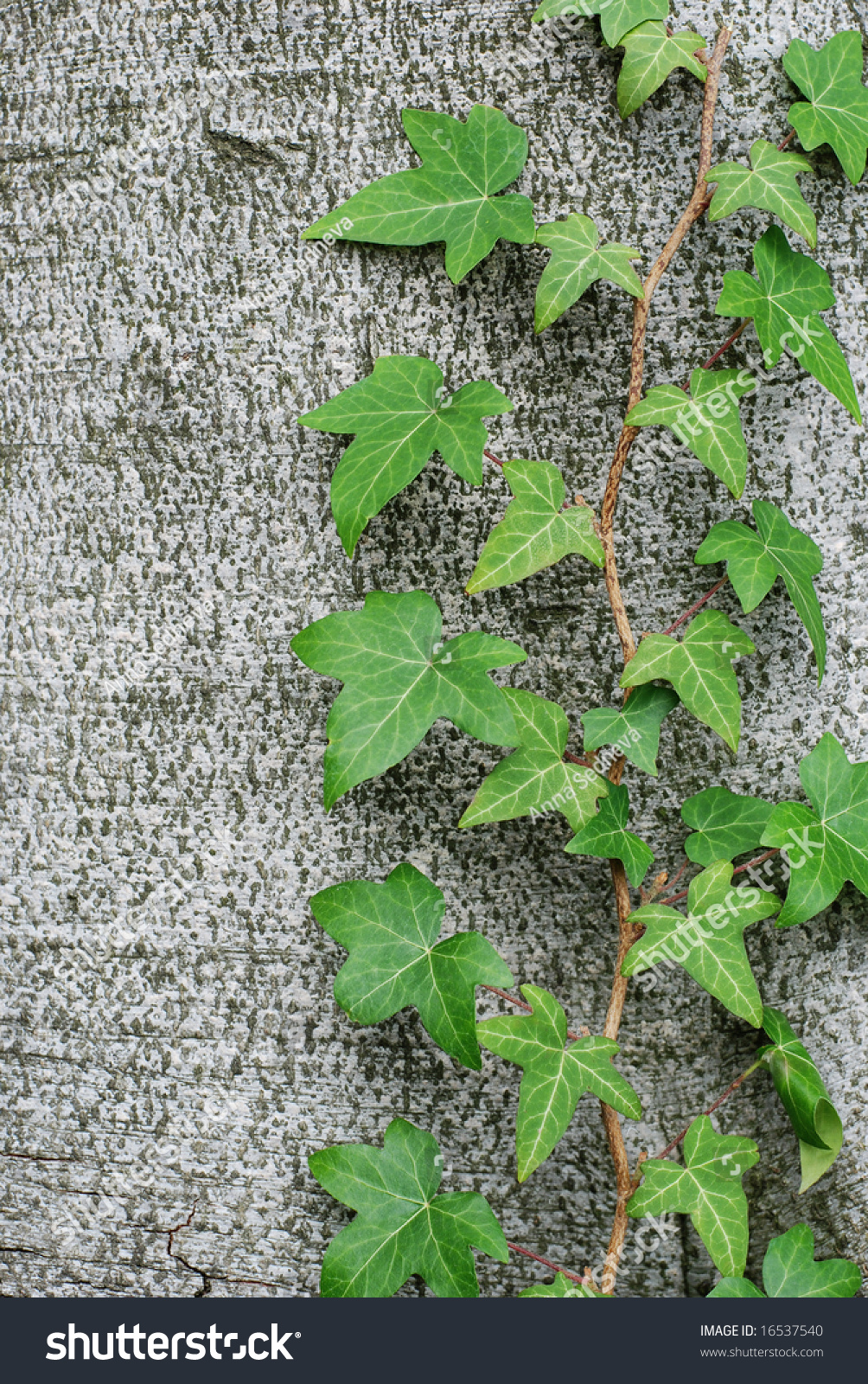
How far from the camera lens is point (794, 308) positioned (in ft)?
2.78

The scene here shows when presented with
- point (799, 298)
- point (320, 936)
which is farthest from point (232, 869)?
point (799, 298)

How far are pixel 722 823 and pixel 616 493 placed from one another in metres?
0.37

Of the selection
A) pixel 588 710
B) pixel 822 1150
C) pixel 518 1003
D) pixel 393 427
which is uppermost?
pixel 393 427

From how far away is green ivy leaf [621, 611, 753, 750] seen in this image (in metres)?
0.79

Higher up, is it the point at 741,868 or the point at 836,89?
the point at 836,89

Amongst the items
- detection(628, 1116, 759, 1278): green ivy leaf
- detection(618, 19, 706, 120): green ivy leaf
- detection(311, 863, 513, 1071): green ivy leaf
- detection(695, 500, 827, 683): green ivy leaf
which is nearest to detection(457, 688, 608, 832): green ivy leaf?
detection(311, 863, 513, 1071): green ivy leaf

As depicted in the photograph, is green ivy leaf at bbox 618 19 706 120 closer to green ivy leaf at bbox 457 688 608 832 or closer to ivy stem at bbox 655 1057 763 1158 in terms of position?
green ivy leaf at bbox 457 688 608 832

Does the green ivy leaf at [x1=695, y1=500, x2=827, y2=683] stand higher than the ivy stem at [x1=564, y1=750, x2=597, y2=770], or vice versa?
the green ivy leaf at [x1=695, y1=500, x2=827, y2=683]

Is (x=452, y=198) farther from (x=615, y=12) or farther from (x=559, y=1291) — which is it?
(x=559, y=1291)

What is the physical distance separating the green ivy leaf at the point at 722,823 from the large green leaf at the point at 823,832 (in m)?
0.04

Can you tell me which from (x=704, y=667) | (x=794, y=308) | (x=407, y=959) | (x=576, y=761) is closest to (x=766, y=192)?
(x=794, y=308)

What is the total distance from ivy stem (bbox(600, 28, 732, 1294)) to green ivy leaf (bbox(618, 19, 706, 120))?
0.04 metres

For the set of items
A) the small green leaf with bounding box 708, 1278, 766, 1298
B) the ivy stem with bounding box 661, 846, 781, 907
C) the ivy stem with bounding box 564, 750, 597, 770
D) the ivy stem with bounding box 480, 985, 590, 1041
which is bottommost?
the small green leaf with bounding box 708, 1278, 766, 1298

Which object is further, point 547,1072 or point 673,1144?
point 673,1144
